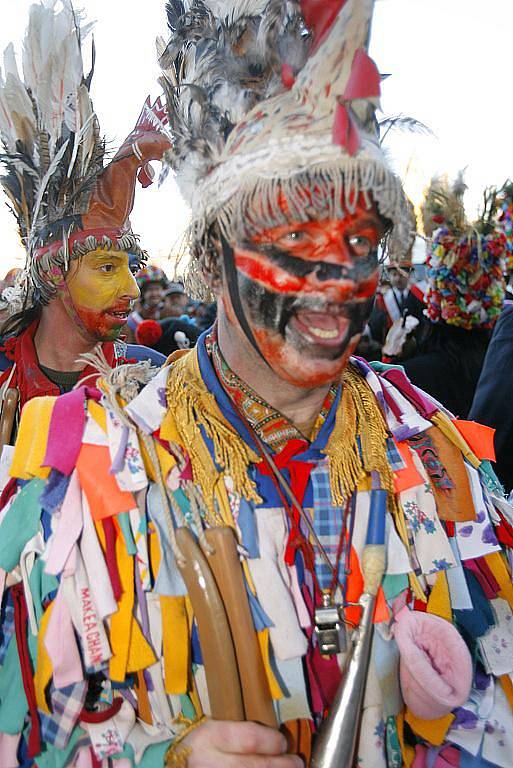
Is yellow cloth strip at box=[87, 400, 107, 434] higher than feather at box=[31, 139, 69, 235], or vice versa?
feather at box=[31, 139, 69, 235]

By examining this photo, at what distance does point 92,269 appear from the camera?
314 centimetres

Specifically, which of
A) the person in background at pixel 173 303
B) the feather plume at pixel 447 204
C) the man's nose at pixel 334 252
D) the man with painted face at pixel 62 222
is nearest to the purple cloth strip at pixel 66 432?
the man's nose at pixel 334 252

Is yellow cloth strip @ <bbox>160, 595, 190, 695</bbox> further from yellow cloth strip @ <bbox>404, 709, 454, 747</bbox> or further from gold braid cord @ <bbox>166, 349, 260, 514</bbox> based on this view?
yellow cloth strip @ <bbox>404, 709, 454, 747</bbox>

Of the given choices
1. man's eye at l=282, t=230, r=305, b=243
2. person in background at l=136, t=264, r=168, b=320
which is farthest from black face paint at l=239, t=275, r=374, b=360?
person in background at l=136, t=264, r=168, b=320

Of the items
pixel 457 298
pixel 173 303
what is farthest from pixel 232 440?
pixel 173 303

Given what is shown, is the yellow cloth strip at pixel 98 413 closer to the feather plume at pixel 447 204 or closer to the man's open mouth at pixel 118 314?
the man's open mouth at pixel 118 314

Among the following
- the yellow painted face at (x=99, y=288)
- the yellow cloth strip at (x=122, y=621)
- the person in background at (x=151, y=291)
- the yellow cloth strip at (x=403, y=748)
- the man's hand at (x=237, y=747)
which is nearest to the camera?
the man's hand at (x=237, y=747)

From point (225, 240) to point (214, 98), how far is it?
30 cm

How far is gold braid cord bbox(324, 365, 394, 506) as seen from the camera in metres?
1.57

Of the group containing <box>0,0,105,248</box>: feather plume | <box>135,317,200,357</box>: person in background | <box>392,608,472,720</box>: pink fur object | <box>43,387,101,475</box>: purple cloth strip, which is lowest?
<box>392,608,472,720</box>: pink fur object

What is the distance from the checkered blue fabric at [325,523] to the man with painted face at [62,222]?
1631 millimetres

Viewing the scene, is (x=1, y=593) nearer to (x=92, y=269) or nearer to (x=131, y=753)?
(x=131, y=753)

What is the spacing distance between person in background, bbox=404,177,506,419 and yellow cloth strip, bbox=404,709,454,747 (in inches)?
112

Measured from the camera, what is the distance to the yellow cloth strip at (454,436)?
1664mm
